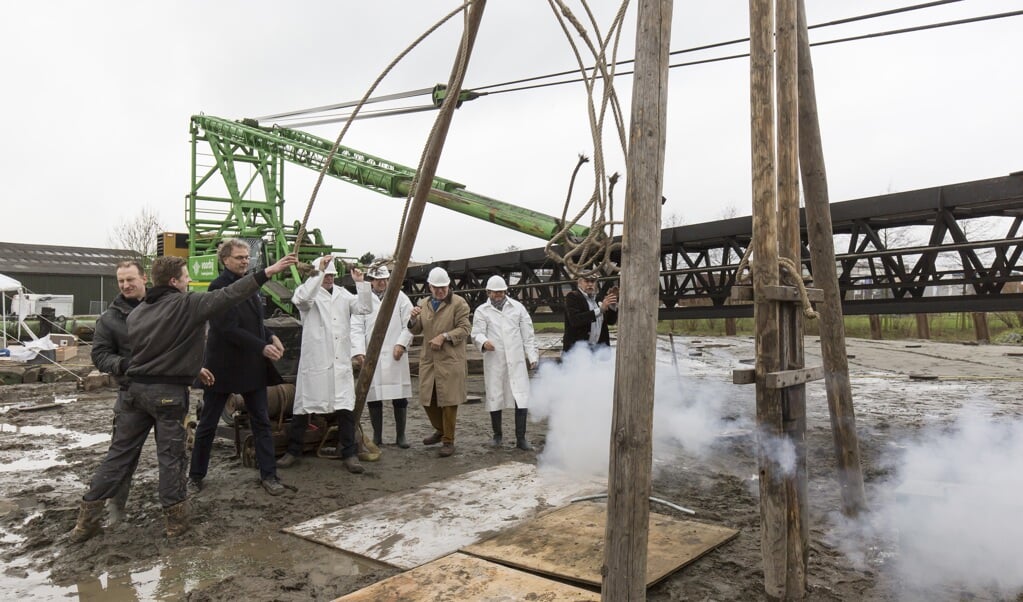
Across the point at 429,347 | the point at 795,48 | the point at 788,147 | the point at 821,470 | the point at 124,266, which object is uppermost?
the point at 795,48

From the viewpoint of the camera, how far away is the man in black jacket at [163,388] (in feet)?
14.1

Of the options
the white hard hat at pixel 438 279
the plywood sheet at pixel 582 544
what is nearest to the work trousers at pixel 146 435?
the plywood sheet at pixel 582 544

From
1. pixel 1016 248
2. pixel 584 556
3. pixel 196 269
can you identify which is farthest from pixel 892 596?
pixel 196 269

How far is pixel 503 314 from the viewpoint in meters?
7.35

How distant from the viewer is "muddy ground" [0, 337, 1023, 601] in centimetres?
356

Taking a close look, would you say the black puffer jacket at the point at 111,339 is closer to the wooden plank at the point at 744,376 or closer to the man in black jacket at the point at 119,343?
the man in black jacket at the point at 119,343

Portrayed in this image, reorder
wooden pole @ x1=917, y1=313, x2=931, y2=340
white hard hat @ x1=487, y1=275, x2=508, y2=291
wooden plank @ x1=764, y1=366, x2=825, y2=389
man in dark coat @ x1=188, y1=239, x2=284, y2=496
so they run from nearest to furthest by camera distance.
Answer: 1. wooden plank @ x1=764, y1=366, x2=825, y2=389
2. man in dark coat @ x1=188, y1=239, x2=284, y2=496
3. white hard hat @ x1=487, y1=275, x2=508, y2=291
4. wooden pole @ x1=917, y1=313, x2=931, y2=340

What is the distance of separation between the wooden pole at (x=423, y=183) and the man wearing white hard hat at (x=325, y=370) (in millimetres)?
482

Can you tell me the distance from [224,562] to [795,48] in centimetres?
464

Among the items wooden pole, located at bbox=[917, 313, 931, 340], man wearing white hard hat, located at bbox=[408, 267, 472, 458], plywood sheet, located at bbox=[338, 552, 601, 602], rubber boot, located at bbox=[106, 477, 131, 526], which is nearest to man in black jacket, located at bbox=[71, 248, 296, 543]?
rubber boot, located at bbox=[106, 477, 131, 526]

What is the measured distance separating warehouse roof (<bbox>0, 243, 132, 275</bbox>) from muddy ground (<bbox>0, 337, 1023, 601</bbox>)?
39.9 meters

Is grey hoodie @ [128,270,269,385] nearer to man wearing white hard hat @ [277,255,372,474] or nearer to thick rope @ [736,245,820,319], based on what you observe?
man wearing white hard hat @ [277,255,372,474]

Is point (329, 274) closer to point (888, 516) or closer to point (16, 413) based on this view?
point (888, 516)

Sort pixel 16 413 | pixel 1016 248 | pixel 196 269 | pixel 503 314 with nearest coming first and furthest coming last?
pixel 1016 248 → pixel 503 314 → pixel 16 413 → pixel 196 269
